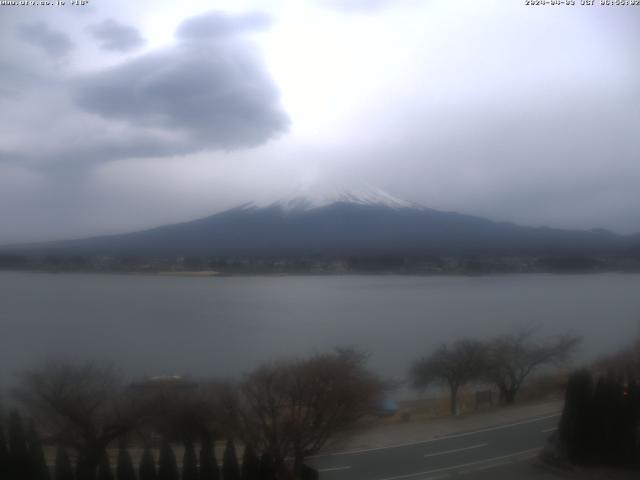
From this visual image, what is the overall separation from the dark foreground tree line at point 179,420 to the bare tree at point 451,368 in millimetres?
1078

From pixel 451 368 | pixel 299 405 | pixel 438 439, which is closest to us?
pixel 299 405

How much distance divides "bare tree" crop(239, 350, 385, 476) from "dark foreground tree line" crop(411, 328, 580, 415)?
1.21 m

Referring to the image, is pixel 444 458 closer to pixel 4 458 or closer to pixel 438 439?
A: pixel 438 439

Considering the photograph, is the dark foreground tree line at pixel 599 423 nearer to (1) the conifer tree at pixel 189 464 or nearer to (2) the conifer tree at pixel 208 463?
(2) the conifer tree at pixel 208 463

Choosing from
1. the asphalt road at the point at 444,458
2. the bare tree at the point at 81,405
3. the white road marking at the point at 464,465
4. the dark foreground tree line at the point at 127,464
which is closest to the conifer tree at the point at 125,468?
the dark foreground tree line at the point at 127,464

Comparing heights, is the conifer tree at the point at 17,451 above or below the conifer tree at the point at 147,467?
above

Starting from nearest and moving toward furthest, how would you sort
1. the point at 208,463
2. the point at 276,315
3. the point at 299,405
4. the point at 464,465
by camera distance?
the point at 208,463 → the point at 299,405 → the point at 464,465 → the point at 276,315

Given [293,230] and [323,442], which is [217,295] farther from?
[323,442]

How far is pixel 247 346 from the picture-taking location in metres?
5.54

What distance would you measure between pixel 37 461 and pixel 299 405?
2.02m

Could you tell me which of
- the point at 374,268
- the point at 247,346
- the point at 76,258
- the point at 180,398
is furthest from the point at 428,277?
the point at 76,258

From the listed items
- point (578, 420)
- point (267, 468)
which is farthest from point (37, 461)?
point (578, 420)

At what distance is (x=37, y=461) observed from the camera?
13.0 ft

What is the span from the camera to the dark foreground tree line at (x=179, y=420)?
407 centimetres
